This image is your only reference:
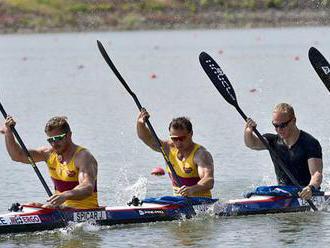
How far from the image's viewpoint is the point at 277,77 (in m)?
43.4

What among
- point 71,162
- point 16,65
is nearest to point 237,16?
point 16,65

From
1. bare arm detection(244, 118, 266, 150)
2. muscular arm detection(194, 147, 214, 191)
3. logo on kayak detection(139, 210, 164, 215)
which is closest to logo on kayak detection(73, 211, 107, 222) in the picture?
logo on kayak detection(139, 210, 164, 215)

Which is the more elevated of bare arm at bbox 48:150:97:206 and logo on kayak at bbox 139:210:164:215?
bare arm at bbox 48:150:97:206

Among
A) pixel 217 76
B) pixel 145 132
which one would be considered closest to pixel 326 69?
pixel 217 76

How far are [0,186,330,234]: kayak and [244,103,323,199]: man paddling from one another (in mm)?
309

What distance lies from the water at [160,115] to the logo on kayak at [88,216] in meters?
0.13

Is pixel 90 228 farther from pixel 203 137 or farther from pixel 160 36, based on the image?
pixel 160 36

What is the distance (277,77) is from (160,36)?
41897 millimetres

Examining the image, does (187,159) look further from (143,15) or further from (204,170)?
(143,15)

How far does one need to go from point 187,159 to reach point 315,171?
1.57 metres

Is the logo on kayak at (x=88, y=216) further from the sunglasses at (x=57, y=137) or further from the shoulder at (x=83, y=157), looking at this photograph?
the sunglasses at (x=57, y=137)

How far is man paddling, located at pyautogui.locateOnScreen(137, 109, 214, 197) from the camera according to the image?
1538cm

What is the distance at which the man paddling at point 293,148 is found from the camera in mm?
15797

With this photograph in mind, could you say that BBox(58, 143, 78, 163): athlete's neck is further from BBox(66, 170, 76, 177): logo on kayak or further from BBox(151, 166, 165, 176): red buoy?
BBox(151, 166, 165, 176): red buoy
